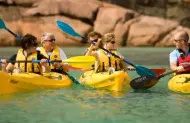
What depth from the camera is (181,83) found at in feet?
21.4

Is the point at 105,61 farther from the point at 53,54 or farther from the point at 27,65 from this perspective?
the point at 27,65

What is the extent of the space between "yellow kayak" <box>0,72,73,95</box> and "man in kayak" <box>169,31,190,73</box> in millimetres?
1748

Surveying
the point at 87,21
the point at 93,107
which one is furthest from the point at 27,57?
the point at 87,21

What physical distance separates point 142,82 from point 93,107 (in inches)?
66.5

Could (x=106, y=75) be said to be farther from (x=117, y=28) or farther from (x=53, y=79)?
(x=117, y=28)

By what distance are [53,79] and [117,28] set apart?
1688cm

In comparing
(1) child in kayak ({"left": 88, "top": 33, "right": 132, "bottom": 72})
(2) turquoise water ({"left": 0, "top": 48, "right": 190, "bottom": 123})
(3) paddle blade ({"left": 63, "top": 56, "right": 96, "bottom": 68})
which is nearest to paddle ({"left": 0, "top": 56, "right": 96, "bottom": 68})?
(3) paddle blade ({"left": 63, "top": 56, "right": 96, "bottom": 68})

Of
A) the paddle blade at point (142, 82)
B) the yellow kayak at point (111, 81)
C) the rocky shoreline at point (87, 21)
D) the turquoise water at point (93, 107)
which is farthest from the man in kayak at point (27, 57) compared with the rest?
the rocky shoreline at point (87, 21)

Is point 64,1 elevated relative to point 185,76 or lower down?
elevated

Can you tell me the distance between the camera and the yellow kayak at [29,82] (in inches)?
248

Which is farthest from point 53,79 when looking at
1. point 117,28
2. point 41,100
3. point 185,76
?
point 117,28

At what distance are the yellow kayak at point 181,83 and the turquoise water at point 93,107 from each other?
4.4 inches

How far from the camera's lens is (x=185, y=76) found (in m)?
6.53

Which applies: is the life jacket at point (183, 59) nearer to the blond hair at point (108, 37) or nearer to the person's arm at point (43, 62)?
the blond hair at point (108, 37)
